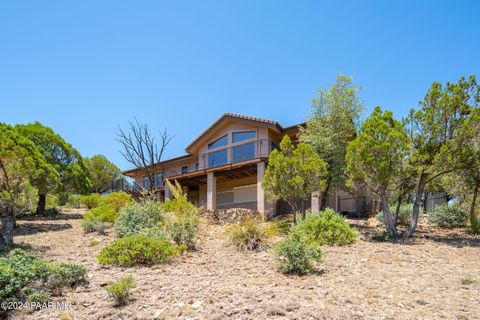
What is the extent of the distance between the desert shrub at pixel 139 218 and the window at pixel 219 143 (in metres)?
11.3

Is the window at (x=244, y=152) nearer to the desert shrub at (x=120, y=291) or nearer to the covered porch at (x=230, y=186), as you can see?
the covered porch at (x=230, y=186)

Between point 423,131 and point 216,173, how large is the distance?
1331cm

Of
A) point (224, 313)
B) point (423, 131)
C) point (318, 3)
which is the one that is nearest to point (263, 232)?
point (224, 313)

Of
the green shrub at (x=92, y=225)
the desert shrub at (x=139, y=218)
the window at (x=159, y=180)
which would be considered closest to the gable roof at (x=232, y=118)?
the window at (x=159, y=180)

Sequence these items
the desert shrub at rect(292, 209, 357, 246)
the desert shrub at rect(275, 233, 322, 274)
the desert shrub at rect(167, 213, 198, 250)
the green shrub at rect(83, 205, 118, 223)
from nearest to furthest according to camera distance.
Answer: the desert shrub at rect(275, 233, 322, 274) → the desert shrub at rect(167, 213, 198, 250) → the desert shrub at rect(292, 209, 357, 246) → the green shrub at rect(83, 205, 118, 223)

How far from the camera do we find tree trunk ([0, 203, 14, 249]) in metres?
9.38

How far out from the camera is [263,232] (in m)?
8.88

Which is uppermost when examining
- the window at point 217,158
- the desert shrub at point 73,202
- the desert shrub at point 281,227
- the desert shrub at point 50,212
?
Answer: the window at point 217,158

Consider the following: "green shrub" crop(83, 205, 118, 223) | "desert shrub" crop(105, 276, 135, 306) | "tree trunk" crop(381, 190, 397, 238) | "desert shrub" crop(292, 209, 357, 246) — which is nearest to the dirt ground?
"desert shrub" crop(105, 276, 135, 306)

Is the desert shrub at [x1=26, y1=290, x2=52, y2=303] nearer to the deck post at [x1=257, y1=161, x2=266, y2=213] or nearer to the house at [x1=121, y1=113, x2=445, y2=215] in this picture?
the house at [x1=121, y1=113, x2=445, y2=215]

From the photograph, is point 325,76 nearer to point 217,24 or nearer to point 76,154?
point 217,24

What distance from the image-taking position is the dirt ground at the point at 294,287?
4.27m

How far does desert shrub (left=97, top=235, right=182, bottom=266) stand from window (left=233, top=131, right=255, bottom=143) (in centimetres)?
1374

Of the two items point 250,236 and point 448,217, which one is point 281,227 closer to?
point 250,236
